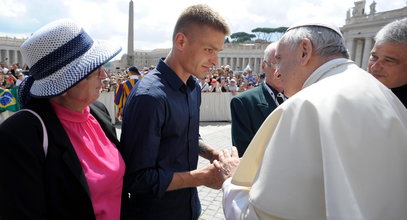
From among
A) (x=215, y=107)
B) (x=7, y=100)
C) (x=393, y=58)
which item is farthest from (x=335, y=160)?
(x=215, y=107)

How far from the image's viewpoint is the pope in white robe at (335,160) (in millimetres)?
1020

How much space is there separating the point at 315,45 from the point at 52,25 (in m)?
1.48

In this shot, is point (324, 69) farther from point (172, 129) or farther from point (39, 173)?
point (39, 173)

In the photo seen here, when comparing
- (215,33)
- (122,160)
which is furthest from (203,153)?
(215,33)

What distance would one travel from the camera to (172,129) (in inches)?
70.5

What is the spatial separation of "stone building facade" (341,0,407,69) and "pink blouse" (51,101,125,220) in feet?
154

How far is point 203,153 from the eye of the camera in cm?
238

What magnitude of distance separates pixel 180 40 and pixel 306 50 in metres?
0.92

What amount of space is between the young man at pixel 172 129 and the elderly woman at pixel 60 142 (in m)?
0.19

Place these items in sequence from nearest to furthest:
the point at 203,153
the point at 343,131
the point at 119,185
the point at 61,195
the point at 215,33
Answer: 1. the point at 343,131
2. the point at 61,195
3. the point at 119,185
4. the point at 215,33
5. the point at 203,153

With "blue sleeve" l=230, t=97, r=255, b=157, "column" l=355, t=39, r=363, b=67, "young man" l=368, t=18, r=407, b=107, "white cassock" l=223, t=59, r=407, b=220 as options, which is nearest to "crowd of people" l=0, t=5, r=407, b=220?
"white cassock" l=223, t=59, r=407, b=220

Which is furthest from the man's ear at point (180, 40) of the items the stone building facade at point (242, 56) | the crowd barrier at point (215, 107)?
the stone building facade at point (242, 56)

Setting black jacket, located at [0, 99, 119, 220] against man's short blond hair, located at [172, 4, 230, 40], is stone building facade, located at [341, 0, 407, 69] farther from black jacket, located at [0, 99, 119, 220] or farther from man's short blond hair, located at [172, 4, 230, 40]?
black jacket, located at [0, 99, 119, 220]

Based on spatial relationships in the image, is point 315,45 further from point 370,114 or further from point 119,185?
point 119,185
